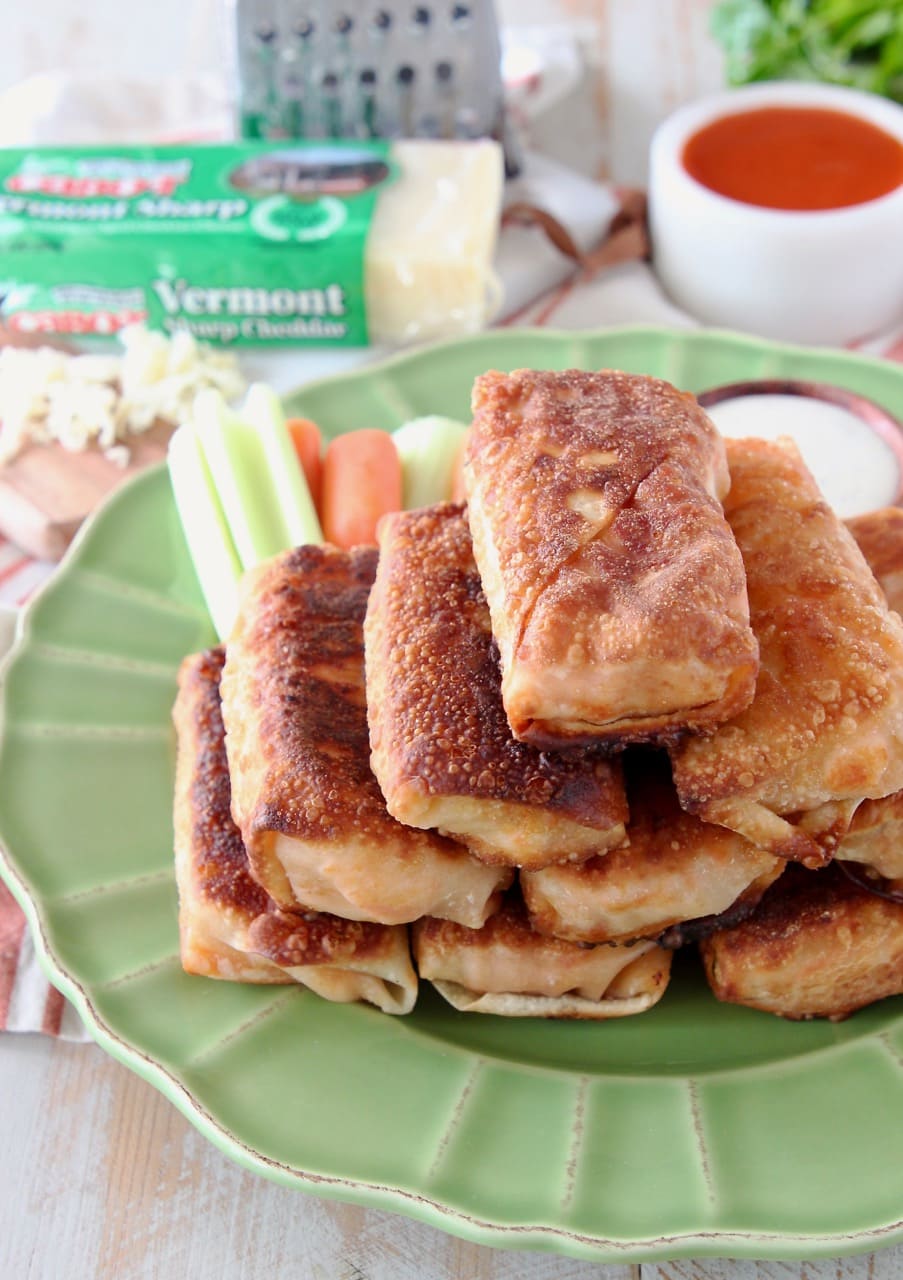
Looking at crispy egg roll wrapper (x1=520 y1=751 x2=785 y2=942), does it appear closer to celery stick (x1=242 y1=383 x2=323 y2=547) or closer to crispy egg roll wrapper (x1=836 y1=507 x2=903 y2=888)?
crispy egg roll wrapper (x1=836 y1=507 x2=903 y2=888)

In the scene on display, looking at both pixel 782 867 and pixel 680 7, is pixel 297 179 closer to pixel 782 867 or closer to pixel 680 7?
pixel 680 7

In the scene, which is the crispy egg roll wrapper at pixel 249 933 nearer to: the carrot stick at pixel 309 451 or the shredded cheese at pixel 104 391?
the carrot stick at pixel 309 451

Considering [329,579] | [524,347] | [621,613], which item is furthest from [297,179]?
[621,613]

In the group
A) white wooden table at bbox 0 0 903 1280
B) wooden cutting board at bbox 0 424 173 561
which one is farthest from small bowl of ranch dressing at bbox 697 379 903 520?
white wooden table at bbox 0 0 903 1280

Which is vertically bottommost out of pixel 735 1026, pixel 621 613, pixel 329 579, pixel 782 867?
pixel 735 1026

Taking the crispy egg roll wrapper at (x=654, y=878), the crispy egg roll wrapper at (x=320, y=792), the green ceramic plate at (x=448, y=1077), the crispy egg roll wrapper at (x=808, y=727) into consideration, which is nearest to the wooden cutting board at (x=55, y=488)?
the green ceramic plate at (x=448, y=1077)
